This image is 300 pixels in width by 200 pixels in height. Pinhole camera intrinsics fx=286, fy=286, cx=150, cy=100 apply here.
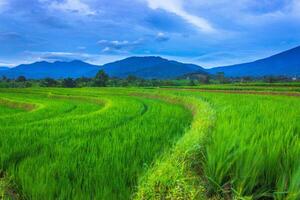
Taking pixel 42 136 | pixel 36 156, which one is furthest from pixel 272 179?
pixel 42 136

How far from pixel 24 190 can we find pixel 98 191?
2.58ft

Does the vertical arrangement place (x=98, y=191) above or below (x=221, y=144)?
below

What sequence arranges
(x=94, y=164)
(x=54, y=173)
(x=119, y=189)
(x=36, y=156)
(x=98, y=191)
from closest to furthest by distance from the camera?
1. (x=98, y=191)
2. (x=119, y=189)
3. (x=54, y=173)
4. (x=94, y=164)
5. (x=36, y=156)

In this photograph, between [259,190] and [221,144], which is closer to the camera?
[259,190]

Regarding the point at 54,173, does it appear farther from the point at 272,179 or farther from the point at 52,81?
the point at 52,81

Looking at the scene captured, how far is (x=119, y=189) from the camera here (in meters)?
2.82

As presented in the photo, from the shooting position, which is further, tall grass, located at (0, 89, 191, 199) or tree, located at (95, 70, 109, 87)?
tree, located at (95, 70, 109, 87)

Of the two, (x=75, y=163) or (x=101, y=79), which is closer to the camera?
(x=75, y=163)

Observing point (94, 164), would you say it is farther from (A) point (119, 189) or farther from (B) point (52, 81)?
(B) point (52, 81)

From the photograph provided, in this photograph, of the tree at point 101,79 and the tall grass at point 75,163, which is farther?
the tree at point 101,79

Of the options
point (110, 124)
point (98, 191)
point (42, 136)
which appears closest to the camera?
point (98, 191)

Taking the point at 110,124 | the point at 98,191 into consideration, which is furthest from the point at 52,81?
the point at 98,191

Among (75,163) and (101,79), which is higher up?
(101,79)

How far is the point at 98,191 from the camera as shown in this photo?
264cm
